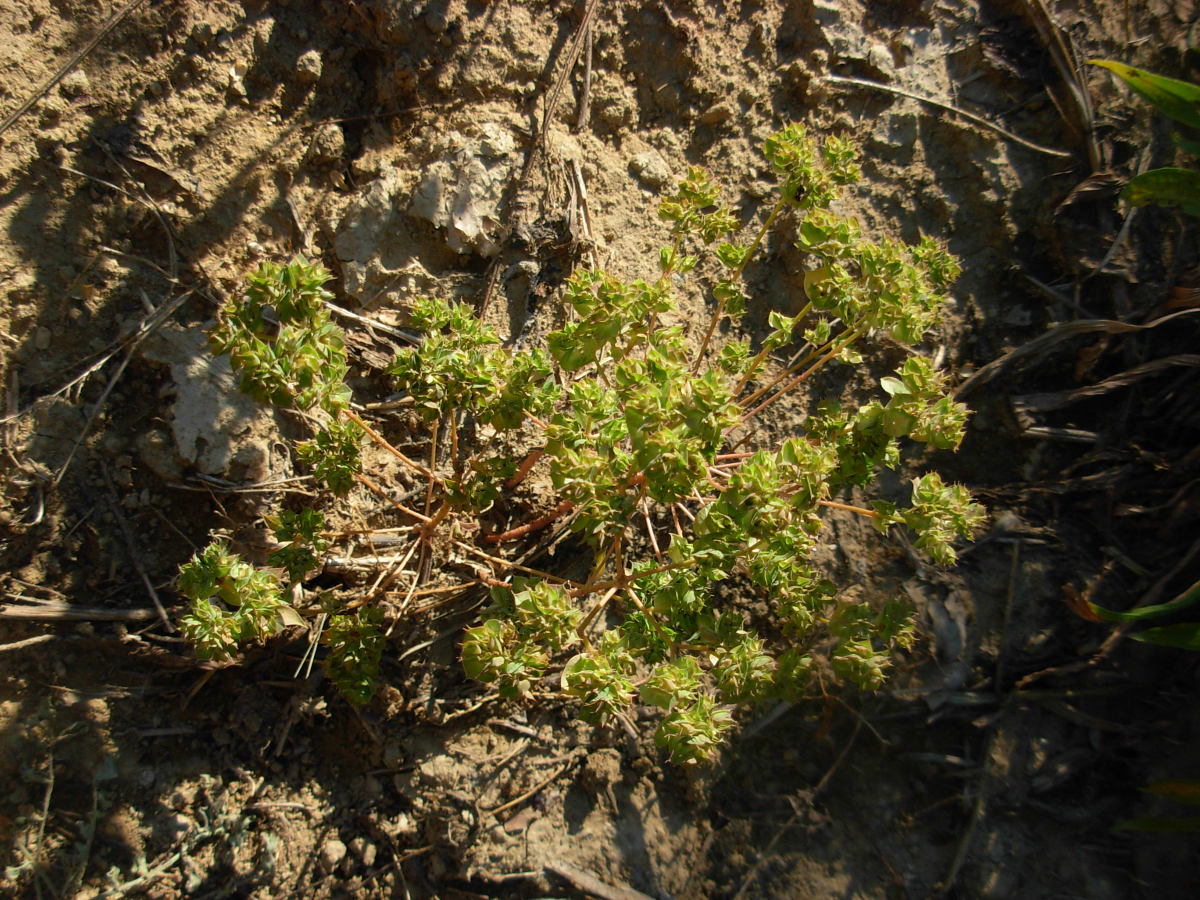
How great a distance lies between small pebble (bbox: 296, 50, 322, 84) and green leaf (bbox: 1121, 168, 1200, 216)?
2.94m

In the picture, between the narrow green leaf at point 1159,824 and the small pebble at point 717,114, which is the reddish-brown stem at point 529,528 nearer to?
the small pebble at point 717,114

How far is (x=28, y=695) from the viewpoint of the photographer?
2.45m

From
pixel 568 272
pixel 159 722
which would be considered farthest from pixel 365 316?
pixel 159 722

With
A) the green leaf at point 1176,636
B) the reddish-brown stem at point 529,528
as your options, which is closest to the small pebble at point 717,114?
the reddish-brown stem at point 529,528

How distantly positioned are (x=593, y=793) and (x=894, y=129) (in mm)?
2916

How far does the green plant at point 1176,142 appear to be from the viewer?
9.21 feet

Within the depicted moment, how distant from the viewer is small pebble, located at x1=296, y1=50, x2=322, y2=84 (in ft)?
9.27

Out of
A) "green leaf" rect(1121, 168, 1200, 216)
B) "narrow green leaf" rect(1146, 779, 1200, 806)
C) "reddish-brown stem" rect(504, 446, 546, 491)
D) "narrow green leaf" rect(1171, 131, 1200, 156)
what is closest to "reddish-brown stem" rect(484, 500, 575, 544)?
"reddish-brown stem" rect(504, 446, 546, 491)

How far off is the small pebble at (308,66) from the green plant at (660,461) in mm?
1120

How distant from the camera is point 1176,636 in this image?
8.50 feet

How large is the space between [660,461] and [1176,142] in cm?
245

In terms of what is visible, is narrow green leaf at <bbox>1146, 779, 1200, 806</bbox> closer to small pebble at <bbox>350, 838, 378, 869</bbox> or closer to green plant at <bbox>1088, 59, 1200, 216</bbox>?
green plant at <bbox>1088, 59, 1200, 216</bbox>

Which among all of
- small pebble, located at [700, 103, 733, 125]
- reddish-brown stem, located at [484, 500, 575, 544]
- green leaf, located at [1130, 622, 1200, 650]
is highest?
small pebble, located at [700, 103, 733, 125]

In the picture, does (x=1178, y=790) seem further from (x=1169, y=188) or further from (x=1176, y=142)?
(x=1176, y=142)
